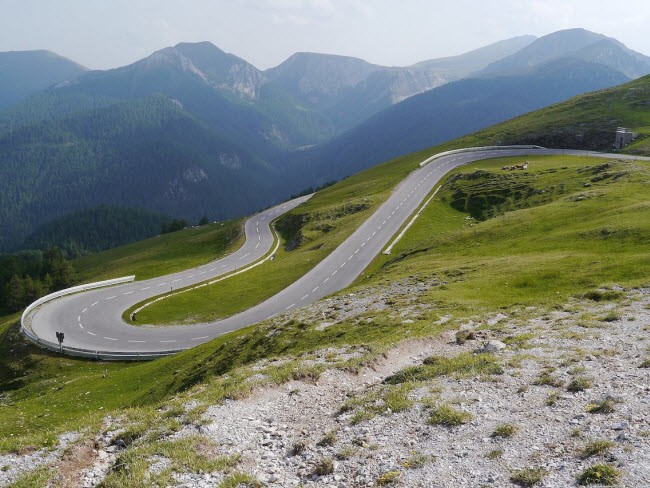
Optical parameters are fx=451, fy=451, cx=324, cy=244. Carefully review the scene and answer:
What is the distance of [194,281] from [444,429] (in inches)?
2937

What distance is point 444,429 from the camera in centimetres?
1545

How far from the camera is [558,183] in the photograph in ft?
260

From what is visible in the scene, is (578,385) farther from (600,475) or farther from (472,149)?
(472,149)

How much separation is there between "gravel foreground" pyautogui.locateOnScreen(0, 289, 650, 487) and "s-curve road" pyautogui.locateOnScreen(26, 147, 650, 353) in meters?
40.0

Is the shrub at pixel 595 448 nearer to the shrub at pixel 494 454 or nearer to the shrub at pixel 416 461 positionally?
the shrub at pixel 494 454

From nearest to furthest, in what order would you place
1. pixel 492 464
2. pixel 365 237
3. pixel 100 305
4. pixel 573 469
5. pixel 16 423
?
pixel 573 469
pixel 492 464
pixel 16 423
pixel 100 305
pixel 365 237

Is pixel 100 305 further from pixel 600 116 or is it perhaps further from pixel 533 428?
pixel 600 116

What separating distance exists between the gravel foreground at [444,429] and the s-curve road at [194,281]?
40.0 metres

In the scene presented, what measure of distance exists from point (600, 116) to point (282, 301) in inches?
5330

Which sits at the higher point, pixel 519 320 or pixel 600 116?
pixel 600 116

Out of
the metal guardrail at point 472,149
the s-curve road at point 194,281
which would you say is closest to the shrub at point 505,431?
the s-curve road at point 194,281

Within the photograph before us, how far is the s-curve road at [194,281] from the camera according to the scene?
59.1 m

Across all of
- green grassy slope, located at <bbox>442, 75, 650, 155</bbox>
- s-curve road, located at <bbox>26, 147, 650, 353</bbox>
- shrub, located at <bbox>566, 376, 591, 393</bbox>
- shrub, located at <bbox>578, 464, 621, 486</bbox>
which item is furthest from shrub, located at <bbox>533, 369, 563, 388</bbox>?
green grassy slope, located at <bbox>442, 75, 650, 155</bbox>

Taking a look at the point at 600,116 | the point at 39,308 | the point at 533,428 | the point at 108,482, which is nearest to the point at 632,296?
the point at 533,428
